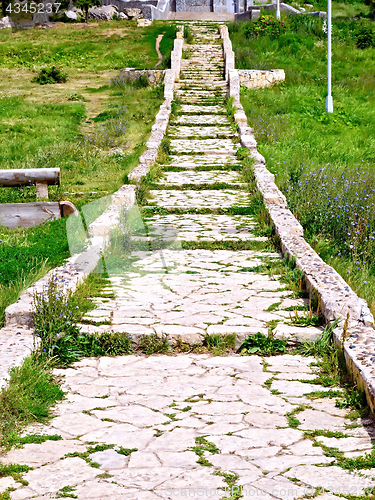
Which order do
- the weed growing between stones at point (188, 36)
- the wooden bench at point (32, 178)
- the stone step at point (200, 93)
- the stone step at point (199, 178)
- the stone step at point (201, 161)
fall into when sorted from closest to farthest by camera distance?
the wooden bench at point (32, 178)
the stone step at point (199, 178)
the stone step at point (201, 161)
the stone step at point (200, 93)
the weed growing between stones at point (188, 36)

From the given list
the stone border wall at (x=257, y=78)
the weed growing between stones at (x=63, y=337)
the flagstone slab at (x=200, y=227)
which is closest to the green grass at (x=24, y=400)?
the weed growing between stones at (x=63, y=337)

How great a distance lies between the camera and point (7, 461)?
3215 mm

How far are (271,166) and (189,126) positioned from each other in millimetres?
Result: 4301

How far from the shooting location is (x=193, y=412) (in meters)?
3.88

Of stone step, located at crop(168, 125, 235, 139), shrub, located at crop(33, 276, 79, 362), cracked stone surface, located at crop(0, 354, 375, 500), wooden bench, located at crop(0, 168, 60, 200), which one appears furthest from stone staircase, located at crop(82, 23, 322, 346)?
wooden bench, located at crop(0, 168, 60, 200)

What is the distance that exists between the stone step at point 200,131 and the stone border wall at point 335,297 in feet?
17.9

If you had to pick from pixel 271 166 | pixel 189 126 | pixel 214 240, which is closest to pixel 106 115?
pixel 189 126

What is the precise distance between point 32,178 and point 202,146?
192 inches

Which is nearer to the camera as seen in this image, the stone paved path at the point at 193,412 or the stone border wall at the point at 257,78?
the stone paved path at the point at 193,412

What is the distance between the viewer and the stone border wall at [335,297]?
13.0ft

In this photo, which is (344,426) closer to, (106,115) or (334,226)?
(334,226)

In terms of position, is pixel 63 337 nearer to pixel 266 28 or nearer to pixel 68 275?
pixel 68 275

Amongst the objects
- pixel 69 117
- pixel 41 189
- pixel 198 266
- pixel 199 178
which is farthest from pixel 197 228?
pixel 69 117

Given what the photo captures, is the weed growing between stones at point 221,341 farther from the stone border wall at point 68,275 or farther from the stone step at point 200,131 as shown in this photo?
the stone step at point 200,131
